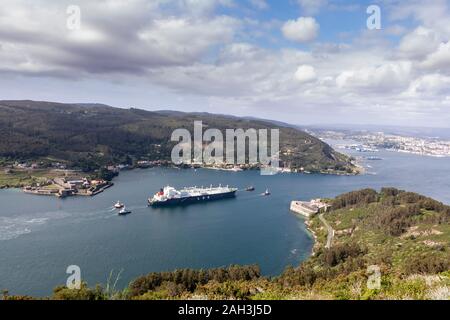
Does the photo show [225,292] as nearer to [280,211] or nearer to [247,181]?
[280,211]

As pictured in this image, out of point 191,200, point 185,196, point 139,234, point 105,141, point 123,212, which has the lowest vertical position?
point 139,234

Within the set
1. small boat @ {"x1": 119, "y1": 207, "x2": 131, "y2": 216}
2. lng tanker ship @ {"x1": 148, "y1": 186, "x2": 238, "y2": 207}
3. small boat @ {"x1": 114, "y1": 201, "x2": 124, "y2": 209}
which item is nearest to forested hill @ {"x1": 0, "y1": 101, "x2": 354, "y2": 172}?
lng tanker ship @ {"x1": 148, "y1": 186, "x2": 238, "y2": 207}

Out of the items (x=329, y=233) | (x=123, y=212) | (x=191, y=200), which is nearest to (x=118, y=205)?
(x=123, y=212)

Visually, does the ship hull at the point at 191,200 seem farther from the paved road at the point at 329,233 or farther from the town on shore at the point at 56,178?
the paved road at the point at 329,233

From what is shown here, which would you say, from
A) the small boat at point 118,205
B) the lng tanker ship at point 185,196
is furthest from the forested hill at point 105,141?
the small boat at point 118,205

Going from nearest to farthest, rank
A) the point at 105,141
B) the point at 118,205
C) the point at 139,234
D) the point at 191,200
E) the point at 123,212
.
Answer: the point at 139,234, the point at 123,212, the point at 118,205, the point at 191,200, the point at 105,141

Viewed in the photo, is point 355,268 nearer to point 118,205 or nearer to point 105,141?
point 118,205

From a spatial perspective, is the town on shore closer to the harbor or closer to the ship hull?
the harbor
